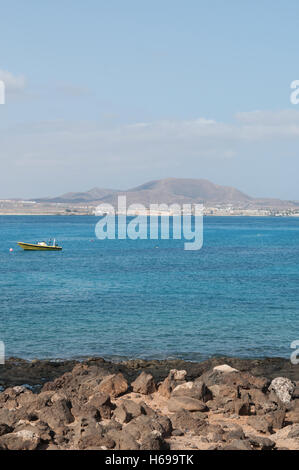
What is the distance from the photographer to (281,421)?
53.0 feet

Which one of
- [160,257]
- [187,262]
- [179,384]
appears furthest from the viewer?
[160,257]

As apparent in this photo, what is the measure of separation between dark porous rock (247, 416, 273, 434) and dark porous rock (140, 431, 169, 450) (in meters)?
2.80

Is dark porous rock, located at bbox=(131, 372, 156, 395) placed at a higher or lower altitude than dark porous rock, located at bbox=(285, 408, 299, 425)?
higher

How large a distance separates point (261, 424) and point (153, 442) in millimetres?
3321

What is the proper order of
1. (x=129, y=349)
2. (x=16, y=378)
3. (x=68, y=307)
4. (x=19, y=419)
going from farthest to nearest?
(x=68, y=307)
(x=129, y=349)
(x=16, y=378)
(x=19, y=419)

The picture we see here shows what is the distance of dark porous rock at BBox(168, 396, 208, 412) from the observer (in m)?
16.9

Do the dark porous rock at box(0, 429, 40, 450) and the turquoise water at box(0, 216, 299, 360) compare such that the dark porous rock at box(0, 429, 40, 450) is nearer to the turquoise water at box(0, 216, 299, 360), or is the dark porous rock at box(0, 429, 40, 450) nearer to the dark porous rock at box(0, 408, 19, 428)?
the dark porous rock at box(0, 408, 19, 428)

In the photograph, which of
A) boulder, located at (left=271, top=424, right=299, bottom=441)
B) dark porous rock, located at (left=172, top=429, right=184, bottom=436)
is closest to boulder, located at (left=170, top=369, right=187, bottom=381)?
dark porous rock, located at (left=172, top=429, right=184, bottom=436)

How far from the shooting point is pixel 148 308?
1534 inches

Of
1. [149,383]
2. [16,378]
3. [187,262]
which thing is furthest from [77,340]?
[187,262]

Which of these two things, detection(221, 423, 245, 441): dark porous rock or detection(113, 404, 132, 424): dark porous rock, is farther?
detection(113, 404, 132, 424): dark porous rock
